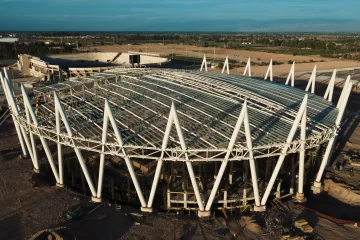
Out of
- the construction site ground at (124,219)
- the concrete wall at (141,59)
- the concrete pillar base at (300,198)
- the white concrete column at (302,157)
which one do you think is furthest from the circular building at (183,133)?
the concrete wall at (141,59)

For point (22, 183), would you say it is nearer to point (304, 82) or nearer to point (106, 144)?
point (106, 144)

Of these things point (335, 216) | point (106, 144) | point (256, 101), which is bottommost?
point (335, 216)

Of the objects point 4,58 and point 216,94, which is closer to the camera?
point 216,94

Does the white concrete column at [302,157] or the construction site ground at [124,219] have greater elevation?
the white concrete column at [302,157]

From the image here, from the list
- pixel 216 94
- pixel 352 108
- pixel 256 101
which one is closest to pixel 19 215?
pixel 216 94

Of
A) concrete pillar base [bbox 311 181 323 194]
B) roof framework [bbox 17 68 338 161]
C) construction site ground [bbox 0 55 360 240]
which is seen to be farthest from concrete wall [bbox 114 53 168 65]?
concrete pillar base [bbox 311 181 323 194]

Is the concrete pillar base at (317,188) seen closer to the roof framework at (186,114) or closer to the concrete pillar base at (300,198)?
the concrete pillar base at (300,198)
